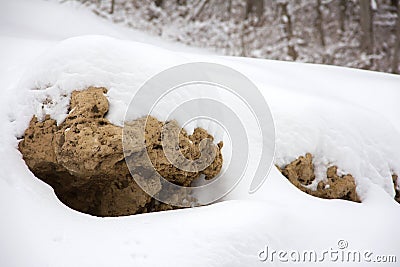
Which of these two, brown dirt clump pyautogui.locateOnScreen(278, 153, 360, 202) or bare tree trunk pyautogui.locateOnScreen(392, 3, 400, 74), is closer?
brown dirt clump pyautogui.locateOnScreen(278, 153, 360, 202)

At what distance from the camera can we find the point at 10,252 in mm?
1640

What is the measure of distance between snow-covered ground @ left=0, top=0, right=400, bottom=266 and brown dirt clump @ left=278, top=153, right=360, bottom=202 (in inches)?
2.0

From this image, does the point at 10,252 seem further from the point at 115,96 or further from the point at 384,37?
the point at 384,37

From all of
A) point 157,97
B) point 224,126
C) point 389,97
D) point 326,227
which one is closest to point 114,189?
point 157,97

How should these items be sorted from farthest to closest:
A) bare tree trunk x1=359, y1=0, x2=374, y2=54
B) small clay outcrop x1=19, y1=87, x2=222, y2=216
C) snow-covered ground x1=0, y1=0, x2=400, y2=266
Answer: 1. bare tree trunk x1=359, y1=0, x2=374, y2=54
2. small clay outcrop x1=19, y1=87, x2=222, y2=216
3. snow-covered ground x1=0, y1=0, x2=400, y2=266

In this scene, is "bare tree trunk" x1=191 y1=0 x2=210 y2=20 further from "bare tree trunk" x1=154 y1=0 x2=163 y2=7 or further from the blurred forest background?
"bare tree trunk" x1=154 y1=0 x2=163 y2=7

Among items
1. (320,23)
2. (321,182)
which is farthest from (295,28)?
(321,182)

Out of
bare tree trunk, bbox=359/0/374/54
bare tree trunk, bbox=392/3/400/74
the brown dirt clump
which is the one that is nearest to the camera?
the brown dirt clump

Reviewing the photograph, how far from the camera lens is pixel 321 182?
2.45 m

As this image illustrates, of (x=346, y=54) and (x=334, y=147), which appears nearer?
(x=334, y=147)

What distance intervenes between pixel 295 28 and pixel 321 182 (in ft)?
16.5

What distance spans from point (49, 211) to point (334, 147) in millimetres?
1646

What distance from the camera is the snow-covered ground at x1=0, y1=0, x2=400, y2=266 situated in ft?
5.57

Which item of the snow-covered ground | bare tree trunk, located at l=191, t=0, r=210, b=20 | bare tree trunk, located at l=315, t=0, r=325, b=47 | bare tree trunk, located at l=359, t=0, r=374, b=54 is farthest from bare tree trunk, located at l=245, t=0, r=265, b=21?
the snow-covered ground
